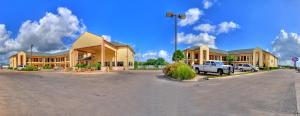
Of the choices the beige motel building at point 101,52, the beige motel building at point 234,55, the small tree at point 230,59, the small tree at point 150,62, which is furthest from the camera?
the small tree at point 150,62

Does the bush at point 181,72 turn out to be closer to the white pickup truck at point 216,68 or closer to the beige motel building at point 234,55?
the white pickup truck at point 216,68

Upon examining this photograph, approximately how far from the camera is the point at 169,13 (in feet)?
94.3

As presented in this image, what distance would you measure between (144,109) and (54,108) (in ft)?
9.74

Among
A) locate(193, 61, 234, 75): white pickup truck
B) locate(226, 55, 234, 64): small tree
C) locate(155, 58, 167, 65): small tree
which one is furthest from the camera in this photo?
locate(155, 58, 167, 65): small tree

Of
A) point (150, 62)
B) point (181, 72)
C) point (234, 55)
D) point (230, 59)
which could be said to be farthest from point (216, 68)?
point (150, 62)

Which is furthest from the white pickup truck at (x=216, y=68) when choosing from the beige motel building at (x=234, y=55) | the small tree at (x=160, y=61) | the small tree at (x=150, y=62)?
the small tree at (x=150, y=62)

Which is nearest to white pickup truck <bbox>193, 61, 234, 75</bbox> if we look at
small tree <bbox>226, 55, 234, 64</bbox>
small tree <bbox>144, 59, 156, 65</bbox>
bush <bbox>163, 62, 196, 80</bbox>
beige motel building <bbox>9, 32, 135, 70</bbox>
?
bush <bbox>163, 62, 196, 80</bbox>

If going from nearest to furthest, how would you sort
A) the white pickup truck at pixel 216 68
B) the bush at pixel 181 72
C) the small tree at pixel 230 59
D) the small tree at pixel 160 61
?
the bush at pixel 181 72 < the white pickup truck at pixel 216 68 < the small tree at pixel 230 59 < the small tree at pixel 160 61

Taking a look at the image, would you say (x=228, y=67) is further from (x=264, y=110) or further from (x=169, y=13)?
(x=264, y=110)

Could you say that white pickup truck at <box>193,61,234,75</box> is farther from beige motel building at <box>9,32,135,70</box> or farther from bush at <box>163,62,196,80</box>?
beige motel building at <box>9,32,135,70</box>

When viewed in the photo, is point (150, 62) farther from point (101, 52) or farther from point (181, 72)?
point (181, 72)

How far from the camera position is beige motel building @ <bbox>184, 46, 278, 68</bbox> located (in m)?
74.9

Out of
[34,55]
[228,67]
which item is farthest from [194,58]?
[34,55]

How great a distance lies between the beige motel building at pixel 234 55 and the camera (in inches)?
2948
